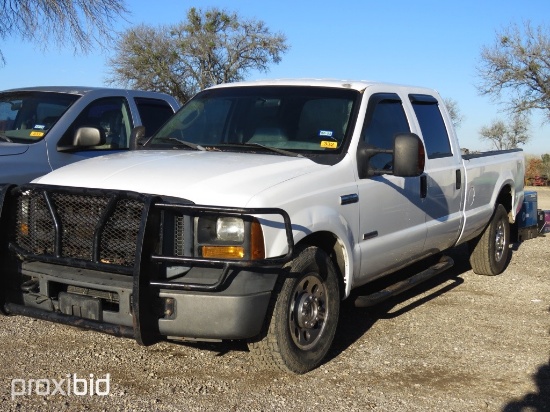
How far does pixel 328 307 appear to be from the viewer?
16.9ft

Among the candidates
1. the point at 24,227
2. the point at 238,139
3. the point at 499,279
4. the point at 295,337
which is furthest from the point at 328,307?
the point at 499,279

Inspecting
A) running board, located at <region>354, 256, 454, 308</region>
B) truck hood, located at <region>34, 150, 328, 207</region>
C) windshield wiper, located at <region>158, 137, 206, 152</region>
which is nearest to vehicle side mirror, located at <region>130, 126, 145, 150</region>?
windshield wiper, located at <region>158, 137, 206, 152</region>

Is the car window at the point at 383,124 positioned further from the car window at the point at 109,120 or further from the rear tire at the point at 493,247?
the car window at the point at 109,120

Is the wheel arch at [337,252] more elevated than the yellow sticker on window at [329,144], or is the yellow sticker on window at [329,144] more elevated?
the yellow sticker on window at [329,144]

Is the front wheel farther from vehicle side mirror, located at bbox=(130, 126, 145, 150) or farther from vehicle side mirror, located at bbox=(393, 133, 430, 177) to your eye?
vehicle side mirror, located at bbox=(130, 126, 145, 150)

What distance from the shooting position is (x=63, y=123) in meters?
7.59

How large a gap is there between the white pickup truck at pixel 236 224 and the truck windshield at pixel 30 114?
6.31 ft

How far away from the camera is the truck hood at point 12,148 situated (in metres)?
6.97

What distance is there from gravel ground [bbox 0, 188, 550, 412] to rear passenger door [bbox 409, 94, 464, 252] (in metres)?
0.74

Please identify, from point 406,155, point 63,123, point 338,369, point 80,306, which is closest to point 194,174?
point 80,306

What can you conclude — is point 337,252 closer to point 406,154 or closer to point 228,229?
point 406,154

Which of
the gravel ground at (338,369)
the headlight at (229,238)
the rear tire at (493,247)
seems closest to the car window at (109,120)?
the gravel ground at (338,369)

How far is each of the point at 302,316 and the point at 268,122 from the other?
170cm

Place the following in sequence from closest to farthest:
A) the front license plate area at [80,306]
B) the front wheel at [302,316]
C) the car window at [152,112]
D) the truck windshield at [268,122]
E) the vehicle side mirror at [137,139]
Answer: the front license plate area at [80,306], the front wheel at [302,316], the truck windshield at [268,122], the vehicle side mirror at [137,139], the car window at [152,112]
